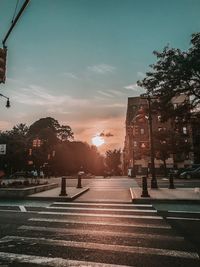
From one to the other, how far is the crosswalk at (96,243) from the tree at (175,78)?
10323mm

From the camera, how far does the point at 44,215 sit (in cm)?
1013

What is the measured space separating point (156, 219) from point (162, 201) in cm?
420

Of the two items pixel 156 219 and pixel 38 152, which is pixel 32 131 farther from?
pixel 156 219

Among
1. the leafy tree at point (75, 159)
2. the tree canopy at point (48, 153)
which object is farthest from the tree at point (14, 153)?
the leafy tree at point (75, 159)

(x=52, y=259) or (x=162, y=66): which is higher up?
(x=162, y=66)

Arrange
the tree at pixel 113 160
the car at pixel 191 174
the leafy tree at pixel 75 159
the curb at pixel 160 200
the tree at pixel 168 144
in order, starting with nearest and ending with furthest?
the curb at pixel 160 200 < the car at pixel 191 174 < the tree at pixel 168 144 < the leafy tree at pixel 75 159 < the tree at pixel 113 160

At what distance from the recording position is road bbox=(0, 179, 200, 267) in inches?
198

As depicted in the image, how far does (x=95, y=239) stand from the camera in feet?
21.4

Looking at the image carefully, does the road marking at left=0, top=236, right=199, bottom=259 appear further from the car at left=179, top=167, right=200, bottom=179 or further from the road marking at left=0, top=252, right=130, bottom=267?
the car at left=179, top=167, right=200, bottom=179

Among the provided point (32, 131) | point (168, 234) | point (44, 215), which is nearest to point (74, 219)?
point (44, 215)

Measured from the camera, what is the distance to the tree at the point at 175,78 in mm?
16820

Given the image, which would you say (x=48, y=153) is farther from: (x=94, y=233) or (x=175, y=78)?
(x=94, y=233)

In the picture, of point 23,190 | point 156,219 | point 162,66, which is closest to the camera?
point 156,219

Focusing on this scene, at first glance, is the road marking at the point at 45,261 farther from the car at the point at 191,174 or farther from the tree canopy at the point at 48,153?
the tree canopy at the point at 48,153
